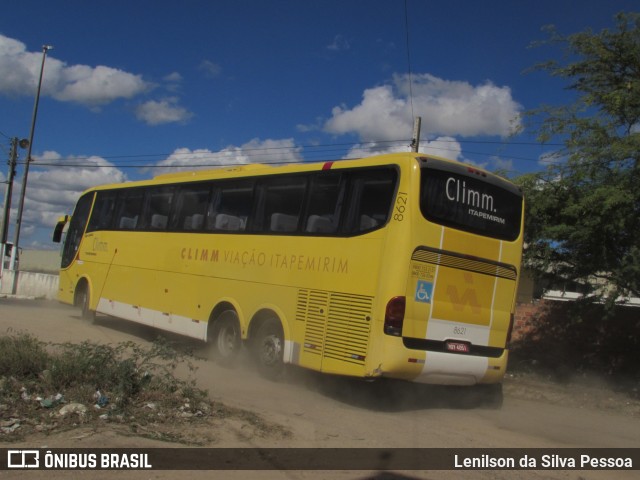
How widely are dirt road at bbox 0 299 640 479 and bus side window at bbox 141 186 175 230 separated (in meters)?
3.20

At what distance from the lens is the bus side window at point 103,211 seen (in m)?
14.9

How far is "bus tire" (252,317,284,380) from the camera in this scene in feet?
30.8

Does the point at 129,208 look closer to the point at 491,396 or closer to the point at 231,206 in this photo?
the point at 231,206

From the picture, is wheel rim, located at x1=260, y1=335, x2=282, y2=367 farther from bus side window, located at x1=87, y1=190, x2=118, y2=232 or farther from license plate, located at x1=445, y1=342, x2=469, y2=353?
bus side window, located at x1=87, y1=190, x2=118, y2=232

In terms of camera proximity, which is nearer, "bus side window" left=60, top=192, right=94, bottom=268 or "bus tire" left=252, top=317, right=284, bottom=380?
"bus tire" left=252, top=317, right=284, bottom=380

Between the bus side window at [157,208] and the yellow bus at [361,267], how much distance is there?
49.5 inches

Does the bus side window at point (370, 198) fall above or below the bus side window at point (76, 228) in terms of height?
above

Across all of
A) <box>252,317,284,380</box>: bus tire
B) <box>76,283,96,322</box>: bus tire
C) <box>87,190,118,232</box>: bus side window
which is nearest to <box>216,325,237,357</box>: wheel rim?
<box>252,317,284,380</box>: bus tire

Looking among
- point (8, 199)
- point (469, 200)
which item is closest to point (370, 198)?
point (469, 200)

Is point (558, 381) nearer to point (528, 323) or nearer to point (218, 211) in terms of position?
point (528, 323)

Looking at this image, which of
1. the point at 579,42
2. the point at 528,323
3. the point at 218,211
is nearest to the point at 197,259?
the point at 218,211

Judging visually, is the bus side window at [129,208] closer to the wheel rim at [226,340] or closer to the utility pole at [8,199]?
the wheel rim at [226,340]

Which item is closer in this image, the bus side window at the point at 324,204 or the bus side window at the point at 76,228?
the bus side window at the point at 324,204

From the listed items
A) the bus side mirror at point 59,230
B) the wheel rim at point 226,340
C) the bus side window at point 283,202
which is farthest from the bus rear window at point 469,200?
the bus side mirror at point 59,230
